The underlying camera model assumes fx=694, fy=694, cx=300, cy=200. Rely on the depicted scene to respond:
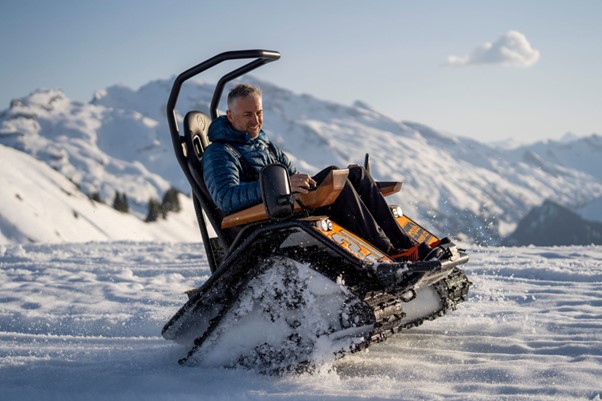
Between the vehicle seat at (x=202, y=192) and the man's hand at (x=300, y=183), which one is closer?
the man's hand at (x=300, y=183)

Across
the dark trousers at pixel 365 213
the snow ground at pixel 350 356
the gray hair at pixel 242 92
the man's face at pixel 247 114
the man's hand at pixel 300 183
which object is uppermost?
the gray hair at pixel 242 92

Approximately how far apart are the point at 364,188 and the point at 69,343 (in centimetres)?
279

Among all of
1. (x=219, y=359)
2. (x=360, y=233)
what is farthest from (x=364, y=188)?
(x=219, y=359)

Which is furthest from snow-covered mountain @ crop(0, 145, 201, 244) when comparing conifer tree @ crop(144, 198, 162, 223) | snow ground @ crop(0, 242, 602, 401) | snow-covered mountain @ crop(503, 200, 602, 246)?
snow-covered mountain @ crop(503, 200, 602, 246)

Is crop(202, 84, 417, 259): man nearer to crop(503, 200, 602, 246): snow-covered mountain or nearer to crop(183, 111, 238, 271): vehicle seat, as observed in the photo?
crop(183, 111, 238, 271): vehicle seat

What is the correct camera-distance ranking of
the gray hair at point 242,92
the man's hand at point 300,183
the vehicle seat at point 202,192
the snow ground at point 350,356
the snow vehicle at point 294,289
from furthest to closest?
the vehicle seat at point 202,192
the gray hair at point 242,92
the man's hand at point 300,183
the snow vehicle at point 294,289
the snow ground at point 350,356

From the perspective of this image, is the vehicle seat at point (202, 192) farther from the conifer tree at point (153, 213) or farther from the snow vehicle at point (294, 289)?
the conifer tree at point (153, 213)

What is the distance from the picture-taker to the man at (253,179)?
445 cm

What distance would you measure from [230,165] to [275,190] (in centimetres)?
74

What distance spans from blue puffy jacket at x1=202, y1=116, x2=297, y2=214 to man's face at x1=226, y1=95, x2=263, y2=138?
0.14 ft

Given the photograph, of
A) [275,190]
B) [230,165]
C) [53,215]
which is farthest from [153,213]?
[275,190]

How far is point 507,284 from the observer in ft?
25.6

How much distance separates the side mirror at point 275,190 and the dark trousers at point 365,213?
58cm

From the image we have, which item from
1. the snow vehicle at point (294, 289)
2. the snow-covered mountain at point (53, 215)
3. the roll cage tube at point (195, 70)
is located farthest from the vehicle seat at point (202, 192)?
the snow-covered mountain at point (53, 215)
